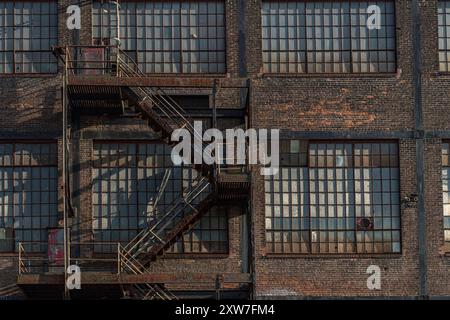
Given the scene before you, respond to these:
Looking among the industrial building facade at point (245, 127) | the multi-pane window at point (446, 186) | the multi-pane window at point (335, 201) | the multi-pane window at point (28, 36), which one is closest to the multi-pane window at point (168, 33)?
the industrial building facade at point (245, 127)

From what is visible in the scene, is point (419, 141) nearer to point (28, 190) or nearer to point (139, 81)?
point (139, 81)

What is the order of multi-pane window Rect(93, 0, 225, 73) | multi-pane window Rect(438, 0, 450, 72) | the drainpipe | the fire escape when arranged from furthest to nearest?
multi-pane window Rect(438, 0, 450, 72) < multi-pane window Rect(93, 0, 225, 73) < the drainpipe < the fire escape

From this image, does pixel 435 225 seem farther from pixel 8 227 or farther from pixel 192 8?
pixel 8 227

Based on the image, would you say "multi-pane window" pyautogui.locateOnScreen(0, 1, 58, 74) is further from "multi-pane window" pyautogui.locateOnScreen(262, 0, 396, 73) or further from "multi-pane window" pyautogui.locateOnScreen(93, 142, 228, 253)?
"multi-pane window" pyautogui.locateOnScreen(262, 0, 396, 73)

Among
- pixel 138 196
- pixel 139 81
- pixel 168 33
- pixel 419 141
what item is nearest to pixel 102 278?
pixel 138 196

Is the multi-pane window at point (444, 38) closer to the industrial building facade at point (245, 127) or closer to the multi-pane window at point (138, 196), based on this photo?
the industrial building facade at point (245, 127)

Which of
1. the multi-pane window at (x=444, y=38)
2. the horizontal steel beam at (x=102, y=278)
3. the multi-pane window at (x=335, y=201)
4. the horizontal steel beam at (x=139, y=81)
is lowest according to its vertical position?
the horizontal steel beam at (x=102, y=278)

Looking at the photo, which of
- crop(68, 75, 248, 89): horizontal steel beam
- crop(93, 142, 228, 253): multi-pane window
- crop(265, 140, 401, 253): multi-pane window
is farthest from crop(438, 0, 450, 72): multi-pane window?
crop(93, 142, 228, 253): multi-pane window
